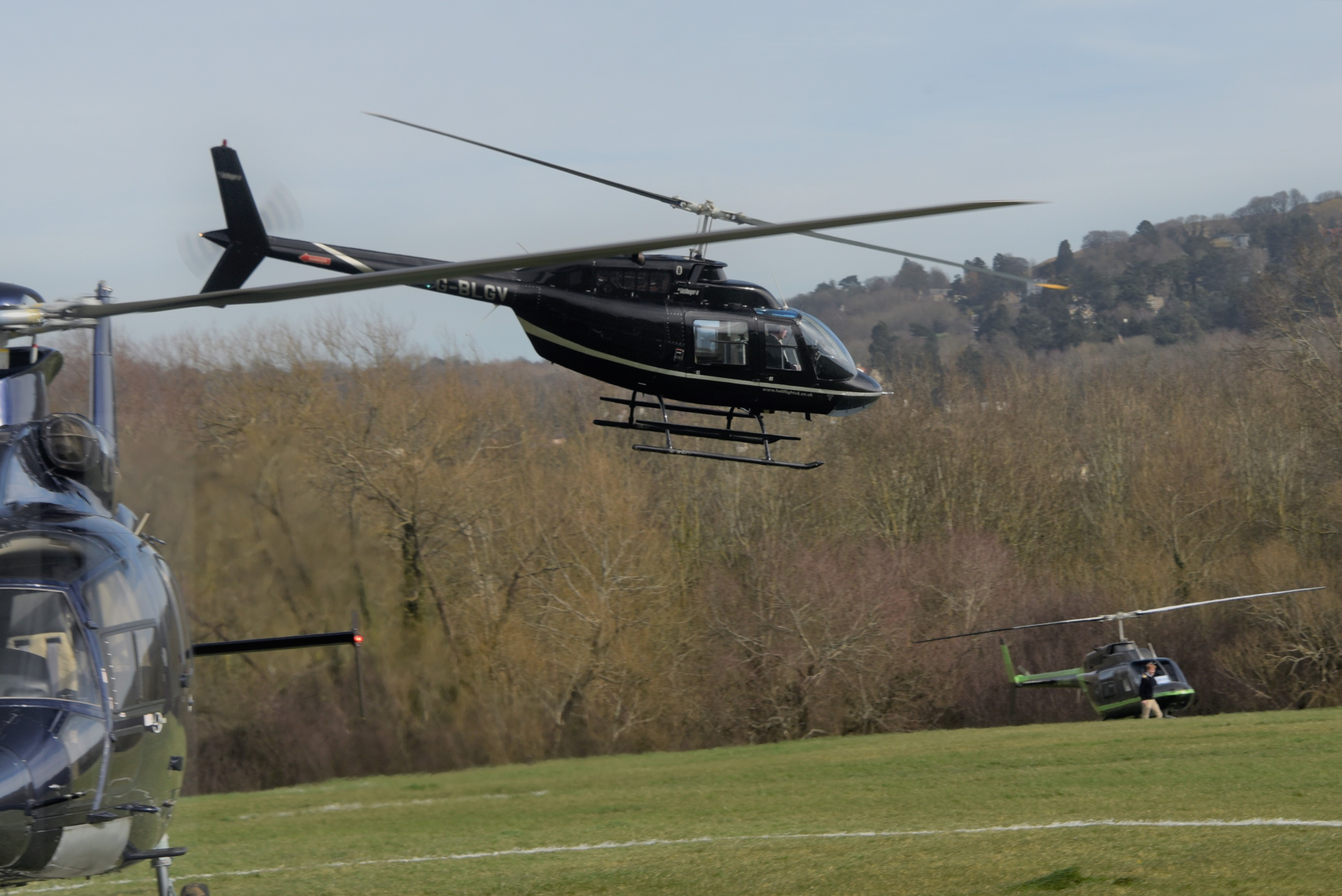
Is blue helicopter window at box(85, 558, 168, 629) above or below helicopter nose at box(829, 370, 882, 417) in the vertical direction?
below

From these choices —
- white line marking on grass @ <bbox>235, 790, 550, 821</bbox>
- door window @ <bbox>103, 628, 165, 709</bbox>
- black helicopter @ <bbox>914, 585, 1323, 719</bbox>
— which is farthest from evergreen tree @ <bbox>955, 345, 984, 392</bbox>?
door window @ <bbox>103, 628, 165, 709</bbox>

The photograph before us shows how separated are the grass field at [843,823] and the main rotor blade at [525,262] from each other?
5415 millimetres

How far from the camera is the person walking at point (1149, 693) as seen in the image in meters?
27.0

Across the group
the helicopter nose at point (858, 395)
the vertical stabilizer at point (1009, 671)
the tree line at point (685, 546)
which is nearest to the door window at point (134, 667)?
the helicopter nose at point (858, 395)

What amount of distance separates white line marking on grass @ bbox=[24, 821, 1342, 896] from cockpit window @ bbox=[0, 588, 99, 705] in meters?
7.55

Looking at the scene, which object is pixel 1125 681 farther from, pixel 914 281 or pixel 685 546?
pixel 914 281

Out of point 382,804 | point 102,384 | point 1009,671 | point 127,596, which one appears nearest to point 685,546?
point 1009,671

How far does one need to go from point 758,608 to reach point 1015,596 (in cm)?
1028

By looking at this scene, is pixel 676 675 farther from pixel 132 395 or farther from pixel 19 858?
pixel 19 858

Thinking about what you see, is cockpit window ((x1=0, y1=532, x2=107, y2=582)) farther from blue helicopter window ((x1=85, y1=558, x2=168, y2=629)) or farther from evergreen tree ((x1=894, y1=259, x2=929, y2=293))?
evergreen tree ((x1=894, y1=259, x2=929, y2=293))

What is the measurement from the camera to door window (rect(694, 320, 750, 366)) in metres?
13.9

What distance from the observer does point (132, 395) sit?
29141mm

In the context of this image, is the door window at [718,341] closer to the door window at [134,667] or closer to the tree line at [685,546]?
the door window at [134,667]

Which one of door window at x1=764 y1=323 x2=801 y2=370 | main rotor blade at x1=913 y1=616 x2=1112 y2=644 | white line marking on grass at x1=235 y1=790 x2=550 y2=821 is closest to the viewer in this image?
door window at x1=764 y1=323 x2=801 y2=370
